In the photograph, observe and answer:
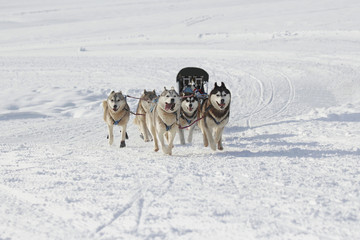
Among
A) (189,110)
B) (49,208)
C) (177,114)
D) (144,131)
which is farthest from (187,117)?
(49,208)

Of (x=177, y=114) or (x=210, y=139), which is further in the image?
(x=210, y=139)

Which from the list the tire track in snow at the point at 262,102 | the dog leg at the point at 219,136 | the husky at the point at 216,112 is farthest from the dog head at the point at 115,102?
the tire track in snow at the point at 262,102

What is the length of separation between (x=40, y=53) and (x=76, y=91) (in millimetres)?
12394

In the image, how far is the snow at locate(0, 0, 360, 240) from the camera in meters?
4.07

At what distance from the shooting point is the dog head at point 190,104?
25.1ft

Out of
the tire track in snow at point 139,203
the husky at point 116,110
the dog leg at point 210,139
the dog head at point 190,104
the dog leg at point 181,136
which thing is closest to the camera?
the tire track in snow at point 139,203

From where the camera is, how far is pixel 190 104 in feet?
24.9

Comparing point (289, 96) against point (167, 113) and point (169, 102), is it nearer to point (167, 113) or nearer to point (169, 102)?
point (167, 113)

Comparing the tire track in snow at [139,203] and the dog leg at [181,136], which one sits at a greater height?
the dog leg at [181,136]

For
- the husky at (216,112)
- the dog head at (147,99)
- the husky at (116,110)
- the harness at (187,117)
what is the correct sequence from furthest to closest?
the dog head at (147,99) → the husky at (116,110) → the harness at (187,117) → the husky at (216,112)

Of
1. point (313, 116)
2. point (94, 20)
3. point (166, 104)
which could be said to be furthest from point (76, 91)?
point (94, 20)

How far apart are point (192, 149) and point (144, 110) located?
1447 millimetres

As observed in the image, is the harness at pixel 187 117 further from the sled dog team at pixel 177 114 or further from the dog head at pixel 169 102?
the dog head at pixel 169 102

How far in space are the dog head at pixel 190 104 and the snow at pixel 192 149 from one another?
2.10 feet
